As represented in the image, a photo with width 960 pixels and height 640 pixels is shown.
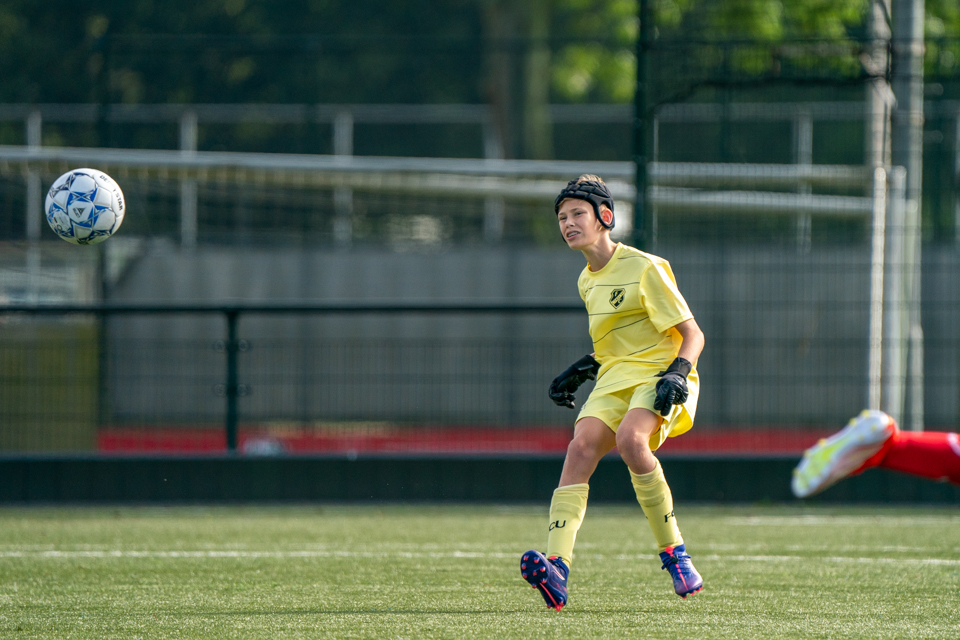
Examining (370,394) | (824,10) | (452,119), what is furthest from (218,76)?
(370,394)

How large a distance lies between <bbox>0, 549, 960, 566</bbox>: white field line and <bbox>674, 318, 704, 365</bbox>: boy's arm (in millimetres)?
1783

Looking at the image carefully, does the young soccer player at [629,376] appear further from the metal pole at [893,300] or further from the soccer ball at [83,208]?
the metal pole at [893,300]

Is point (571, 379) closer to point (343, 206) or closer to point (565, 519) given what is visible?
point (565, 519)

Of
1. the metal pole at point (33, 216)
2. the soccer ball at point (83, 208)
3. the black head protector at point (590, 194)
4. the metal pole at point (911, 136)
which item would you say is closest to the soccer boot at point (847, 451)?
the black head protector at point (590, 194)

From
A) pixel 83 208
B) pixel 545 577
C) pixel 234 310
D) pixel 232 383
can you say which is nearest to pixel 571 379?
pixel 545 577

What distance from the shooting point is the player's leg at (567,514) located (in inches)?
176

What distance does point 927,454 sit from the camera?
20.7 feet

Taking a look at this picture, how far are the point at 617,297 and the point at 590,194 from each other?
0.47m

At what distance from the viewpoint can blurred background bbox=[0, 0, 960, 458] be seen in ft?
31.5

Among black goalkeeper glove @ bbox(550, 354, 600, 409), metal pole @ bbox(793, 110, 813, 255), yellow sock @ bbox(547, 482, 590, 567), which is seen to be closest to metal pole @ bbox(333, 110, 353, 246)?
metal pole @ bbox(793, 110, 813, 255)

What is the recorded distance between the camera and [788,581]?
5441 millimetres

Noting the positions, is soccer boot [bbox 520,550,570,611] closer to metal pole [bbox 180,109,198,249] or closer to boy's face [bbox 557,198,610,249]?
boy's face [bbox 557,198,610,249]

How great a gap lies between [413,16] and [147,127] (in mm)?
12469

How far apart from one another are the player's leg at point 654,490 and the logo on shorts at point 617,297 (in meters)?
0.48
